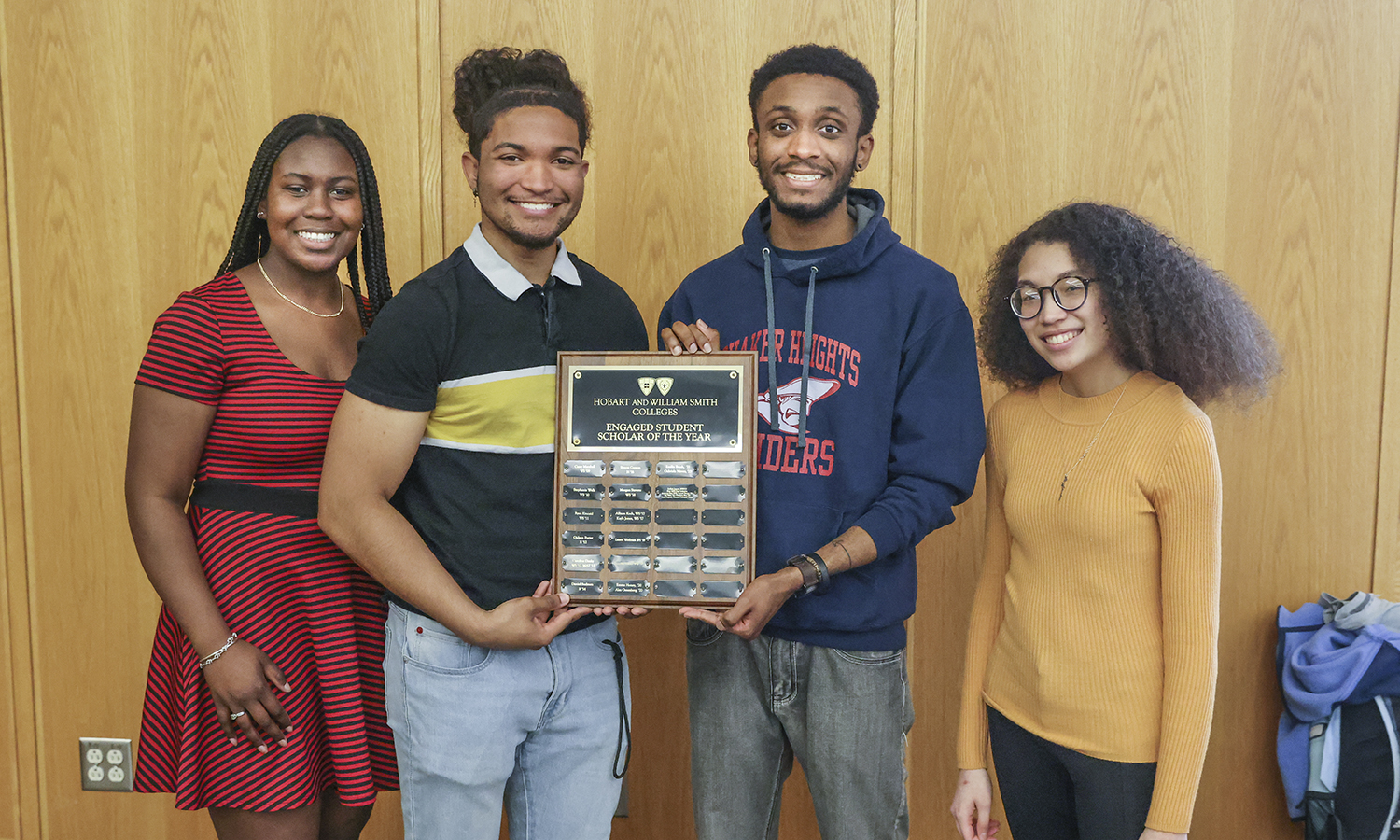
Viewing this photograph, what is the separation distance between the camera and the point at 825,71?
1.72 m

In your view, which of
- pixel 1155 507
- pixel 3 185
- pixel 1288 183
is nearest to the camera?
pixel 1155 507

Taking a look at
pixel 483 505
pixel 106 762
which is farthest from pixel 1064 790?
pixel 106 762

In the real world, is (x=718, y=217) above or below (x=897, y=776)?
above

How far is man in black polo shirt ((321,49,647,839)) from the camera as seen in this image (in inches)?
60.6

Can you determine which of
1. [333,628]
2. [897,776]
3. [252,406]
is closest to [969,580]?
[897,776]

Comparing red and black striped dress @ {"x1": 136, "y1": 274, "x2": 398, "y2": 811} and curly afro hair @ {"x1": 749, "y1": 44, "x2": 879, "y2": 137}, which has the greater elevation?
curly afro hair @ {"x1": 749, "y1": 44, "x2": 879, "y2": 137}

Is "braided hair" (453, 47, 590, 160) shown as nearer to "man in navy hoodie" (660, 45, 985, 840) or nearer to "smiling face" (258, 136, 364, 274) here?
"smiling face" (258, 136, 364, 274)

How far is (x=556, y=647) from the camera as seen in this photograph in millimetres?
1646

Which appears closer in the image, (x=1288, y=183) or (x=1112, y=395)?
(x=1112, y=395)

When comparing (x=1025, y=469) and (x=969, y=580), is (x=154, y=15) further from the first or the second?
(x=969, y=580)

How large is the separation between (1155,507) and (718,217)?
1.54 metres

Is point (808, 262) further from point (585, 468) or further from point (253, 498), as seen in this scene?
point (253, 498)

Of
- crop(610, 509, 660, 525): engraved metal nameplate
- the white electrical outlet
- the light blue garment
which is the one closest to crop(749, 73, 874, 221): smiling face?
crop(610, 509, 660, 525): engraved metal nameplate

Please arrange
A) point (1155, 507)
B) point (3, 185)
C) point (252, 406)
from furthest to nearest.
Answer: point (3, 185)
point (252, 406)
point (1155, 507)
